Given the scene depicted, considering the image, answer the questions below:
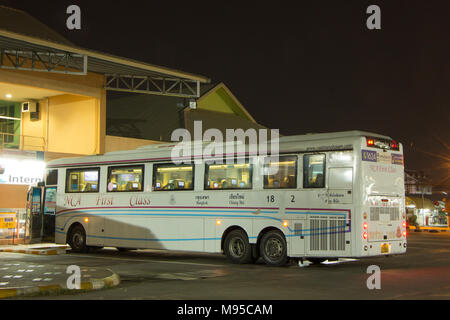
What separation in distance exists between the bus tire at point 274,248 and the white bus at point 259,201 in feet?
0.09

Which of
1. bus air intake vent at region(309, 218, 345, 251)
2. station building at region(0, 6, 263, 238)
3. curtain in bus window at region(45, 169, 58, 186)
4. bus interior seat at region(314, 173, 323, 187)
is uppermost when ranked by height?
station building at region(0, 6, 263, 238)

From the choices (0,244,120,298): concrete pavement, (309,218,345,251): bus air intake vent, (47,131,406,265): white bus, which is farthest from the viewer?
(47,131,406,265): white bus

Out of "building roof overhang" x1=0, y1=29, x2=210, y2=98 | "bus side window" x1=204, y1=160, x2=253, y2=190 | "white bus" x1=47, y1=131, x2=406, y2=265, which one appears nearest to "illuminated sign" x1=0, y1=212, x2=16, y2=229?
"white bus" x1=47, y1=131, x2=406, y2=265

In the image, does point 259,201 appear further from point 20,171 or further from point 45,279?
point 20,171

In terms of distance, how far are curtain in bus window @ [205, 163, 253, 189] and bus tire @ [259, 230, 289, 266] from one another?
1.51 m

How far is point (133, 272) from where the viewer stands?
48.2 ft

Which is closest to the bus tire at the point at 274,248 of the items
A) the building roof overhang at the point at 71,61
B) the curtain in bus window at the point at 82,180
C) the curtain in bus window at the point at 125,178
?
the curtain in bus window at the point at 125,178

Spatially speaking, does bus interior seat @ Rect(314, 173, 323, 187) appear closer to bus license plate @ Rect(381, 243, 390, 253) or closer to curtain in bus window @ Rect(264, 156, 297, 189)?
curtain in bus window @ Rect(264, 156, 297, 189)

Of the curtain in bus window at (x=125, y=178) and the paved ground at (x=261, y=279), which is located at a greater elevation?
the curtain in bus window at (x=125, y=178)

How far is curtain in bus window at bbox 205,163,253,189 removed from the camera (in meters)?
16.9

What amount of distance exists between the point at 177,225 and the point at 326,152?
18.0 ft

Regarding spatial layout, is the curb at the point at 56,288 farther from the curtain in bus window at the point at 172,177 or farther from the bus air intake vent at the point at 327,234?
the curtain in bus window at the point at 172,177

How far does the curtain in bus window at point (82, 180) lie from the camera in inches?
827

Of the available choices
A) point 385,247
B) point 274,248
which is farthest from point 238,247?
point 385,247
